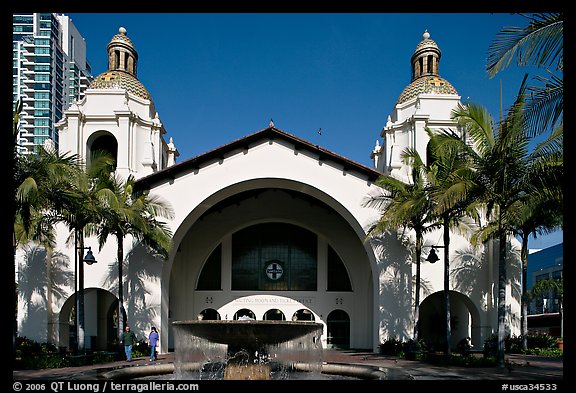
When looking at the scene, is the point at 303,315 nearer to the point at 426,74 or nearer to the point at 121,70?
the point at 426,74

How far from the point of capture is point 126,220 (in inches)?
981

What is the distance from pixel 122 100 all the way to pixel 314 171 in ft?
39.4

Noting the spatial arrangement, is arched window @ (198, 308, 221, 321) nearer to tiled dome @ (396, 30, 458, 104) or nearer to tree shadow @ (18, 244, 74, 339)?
tree shadow @ (18, 244, 74, 339)

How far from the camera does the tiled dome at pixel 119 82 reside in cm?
3394

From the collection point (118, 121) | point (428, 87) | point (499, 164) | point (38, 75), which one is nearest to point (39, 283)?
point (118, 121)

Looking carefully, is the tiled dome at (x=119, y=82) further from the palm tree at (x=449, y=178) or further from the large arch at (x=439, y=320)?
the large arch at (x=439, y=320)

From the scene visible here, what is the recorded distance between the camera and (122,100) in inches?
1316

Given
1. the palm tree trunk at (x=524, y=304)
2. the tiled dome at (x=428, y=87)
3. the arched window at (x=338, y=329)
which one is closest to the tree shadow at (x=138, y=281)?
the arched window at (x=338, y=329)

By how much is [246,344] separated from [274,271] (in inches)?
791

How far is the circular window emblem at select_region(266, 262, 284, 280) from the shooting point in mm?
34812

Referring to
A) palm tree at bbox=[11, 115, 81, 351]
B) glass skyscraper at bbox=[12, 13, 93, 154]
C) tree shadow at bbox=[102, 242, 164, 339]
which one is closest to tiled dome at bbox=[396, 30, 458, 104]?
tree shadow at bbox=[102, 242, 164, 339]
